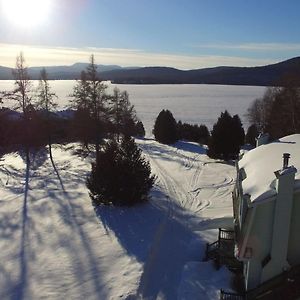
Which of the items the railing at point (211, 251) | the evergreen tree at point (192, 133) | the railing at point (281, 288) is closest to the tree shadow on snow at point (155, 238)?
the railing at point (211, 251)

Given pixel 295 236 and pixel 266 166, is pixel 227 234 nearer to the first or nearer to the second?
pixel 266 166

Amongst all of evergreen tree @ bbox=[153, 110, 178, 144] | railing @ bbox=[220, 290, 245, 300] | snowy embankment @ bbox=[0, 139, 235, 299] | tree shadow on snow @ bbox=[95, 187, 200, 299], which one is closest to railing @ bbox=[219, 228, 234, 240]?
snowy embankment @ bbox=[0, 139, 235, 299]

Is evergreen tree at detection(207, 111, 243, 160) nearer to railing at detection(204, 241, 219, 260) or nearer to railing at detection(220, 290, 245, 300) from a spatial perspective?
railing at detection(204, 241, 219, 260)

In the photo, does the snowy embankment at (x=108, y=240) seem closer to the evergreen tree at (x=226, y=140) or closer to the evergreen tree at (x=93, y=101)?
the evergreen tree at (x=93, y=101)

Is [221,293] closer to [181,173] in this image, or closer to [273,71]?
[181,173]

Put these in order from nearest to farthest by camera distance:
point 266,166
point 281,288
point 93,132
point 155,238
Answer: point 281,288 → point 266,166 → point 155,238 → point 93,132

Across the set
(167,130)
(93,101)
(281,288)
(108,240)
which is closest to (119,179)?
(108,240)
